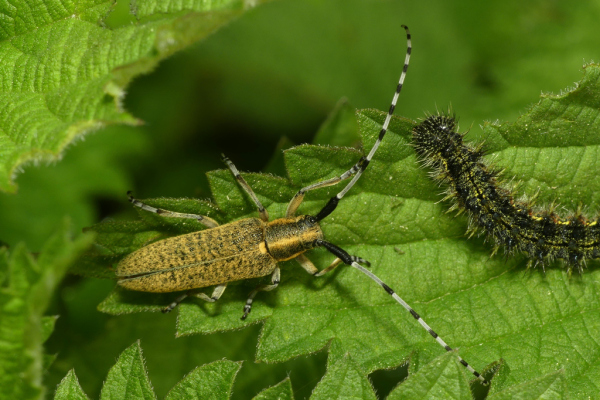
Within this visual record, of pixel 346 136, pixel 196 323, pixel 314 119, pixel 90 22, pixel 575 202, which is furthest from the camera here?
pixel 314 119

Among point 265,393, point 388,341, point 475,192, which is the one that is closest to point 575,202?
point 475,192

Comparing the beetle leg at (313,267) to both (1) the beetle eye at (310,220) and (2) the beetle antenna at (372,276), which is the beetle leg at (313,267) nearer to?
(2) the beetle antenna at (372,276)

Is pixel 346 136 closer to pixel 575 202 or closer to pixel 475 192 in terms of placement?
pixel 475 192

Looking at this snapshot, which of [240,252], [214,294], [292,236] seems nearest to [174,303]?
[214,294]

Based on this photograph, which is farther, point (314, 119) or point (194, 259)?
point (314, 119)

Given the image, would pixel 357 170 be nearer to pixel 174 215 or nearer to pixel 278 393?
pixel 174 215
